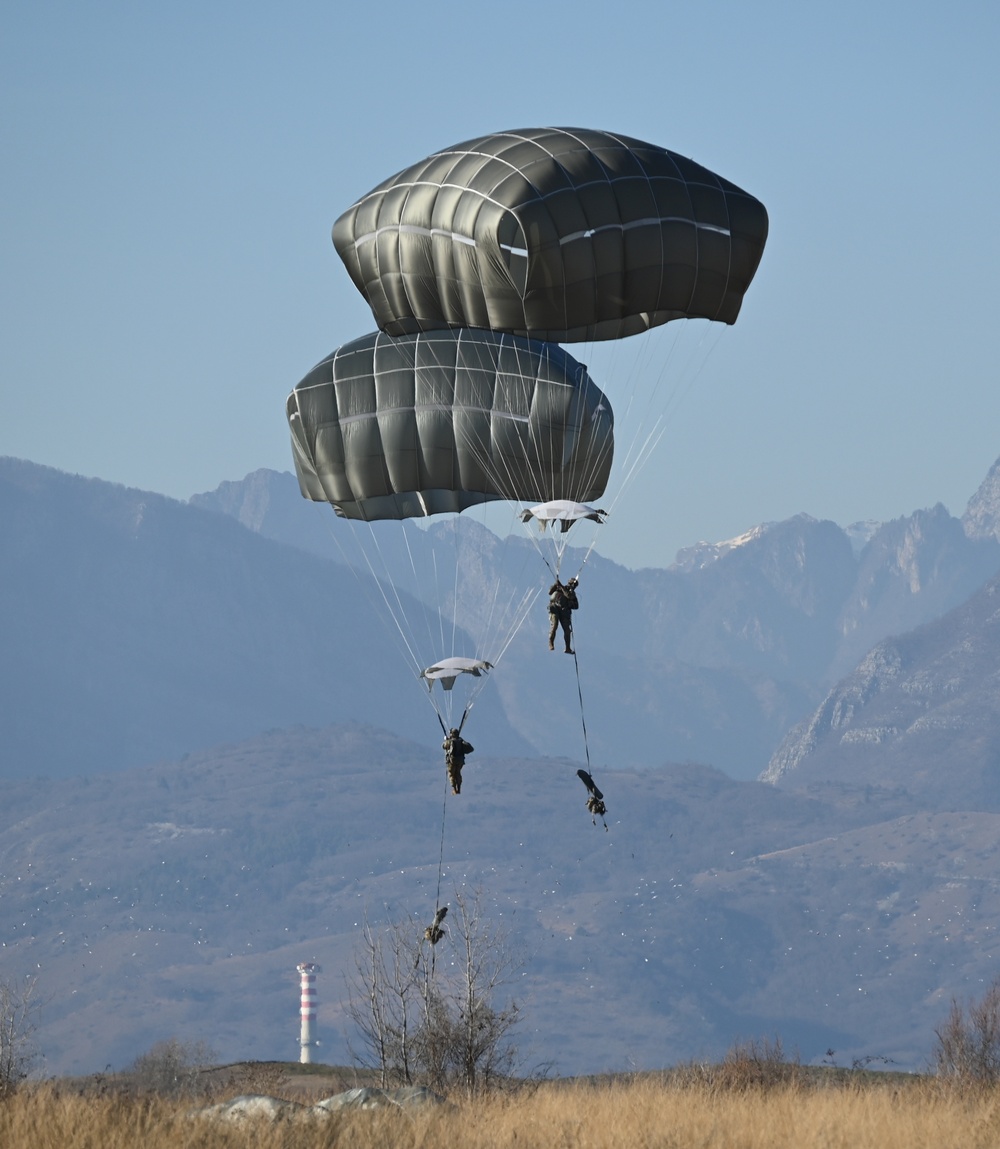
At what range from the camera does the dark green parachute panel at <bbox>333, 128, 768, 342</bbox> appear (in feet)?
129

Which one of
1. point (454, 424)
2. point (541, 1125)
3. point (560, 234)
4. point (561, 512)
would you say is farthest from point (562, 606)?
point (541, 1125)

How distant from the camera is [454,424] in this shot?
45.0 metres

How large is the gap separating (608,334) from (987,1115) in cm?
2008

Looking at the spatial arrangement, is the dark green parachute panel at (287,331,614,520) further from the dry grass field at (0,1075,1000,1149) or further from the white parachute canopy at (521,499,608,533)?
the dry grass field at (0,1075,1000,1149)

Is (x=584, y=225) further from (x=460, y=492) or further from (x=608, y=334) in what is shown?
(x=460, y=492)

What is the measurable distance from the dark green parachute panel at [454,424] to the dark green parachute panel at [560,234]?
80.2 inches

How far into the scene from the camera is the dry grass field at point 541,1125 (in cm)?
2620

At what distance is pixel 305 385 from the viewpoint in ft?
154

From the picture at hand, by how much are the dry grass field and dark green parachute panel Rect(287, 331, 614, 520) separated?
1550 cm

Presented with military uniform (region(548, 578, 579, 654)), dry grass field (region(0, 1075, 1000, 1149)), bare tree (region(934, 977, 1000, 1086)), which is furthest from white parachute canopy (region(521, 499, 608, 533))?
bare tree (region(934, 977, 1000, 1086))

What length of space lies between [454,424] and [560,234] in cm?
704

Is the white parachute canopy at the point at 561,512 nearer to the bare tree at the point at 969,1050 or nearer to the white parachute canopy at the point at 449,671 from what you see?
the white parachute canopy at the point at 449,671

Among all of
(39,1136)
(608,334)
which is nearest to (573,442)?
(608,334)

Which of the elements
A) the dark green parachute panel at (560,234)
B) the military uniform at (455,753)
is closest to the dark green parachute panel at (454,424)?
the dark green parachute panel at (560,234)
